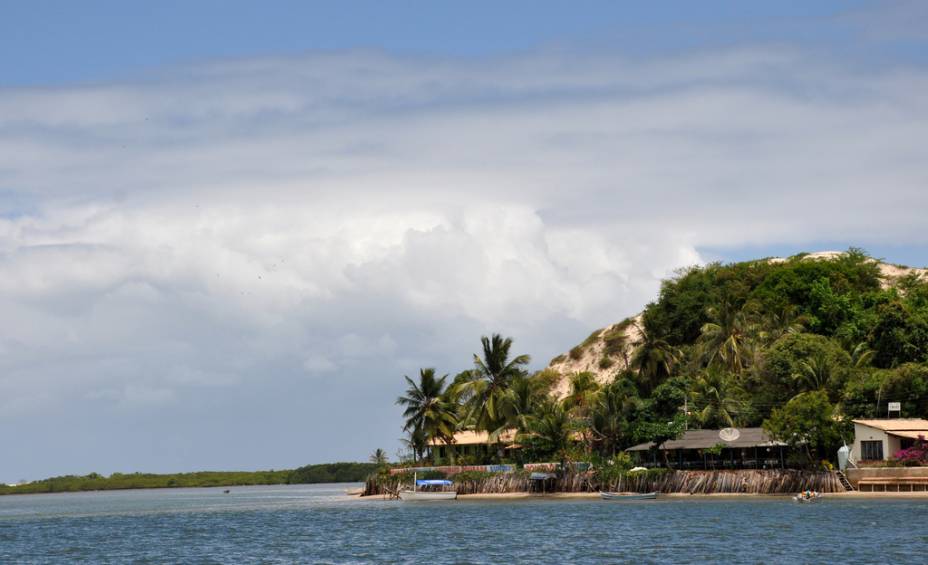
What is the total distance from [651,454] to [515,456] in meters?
17.0

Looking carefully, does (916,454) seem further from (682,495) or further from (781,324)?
(781,324)

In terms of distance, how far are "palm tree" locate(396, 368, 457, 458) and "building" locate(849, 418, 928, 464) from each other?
39.5m

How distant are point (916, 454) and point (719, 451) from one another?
44.5ft

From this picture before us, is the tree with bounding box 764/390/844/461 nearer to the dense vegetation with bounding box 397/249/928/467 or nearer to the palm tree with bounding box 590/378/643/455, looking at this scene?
the dense vegetation with bounding box 397/249/928/467

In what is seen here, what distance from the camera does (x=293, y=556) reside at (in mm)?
55531

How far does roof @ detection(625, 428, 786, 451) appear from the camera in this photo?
277ft

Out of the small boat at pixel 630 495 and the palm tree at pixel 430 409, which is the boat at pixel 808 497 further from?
the palm tree at pixel 430 409

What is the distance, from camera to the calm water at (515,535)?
52219 mm

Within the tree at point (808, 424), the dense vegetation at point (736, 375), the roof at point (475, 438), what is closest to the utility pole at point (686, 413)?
the dense vegetation at point (736, 375)

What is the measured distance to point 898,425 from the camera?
261 ft

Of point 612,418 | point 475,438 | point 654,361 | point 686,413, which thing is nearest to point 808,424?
point 686,413

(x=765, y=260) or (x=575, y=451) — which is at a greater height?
(x=765, y=260)

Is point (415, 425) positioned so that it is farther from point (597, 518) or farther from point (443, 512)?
point (597, 518)

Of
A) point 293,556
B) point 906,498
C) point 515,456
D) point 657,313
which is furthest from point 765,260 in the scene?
point 293,556
